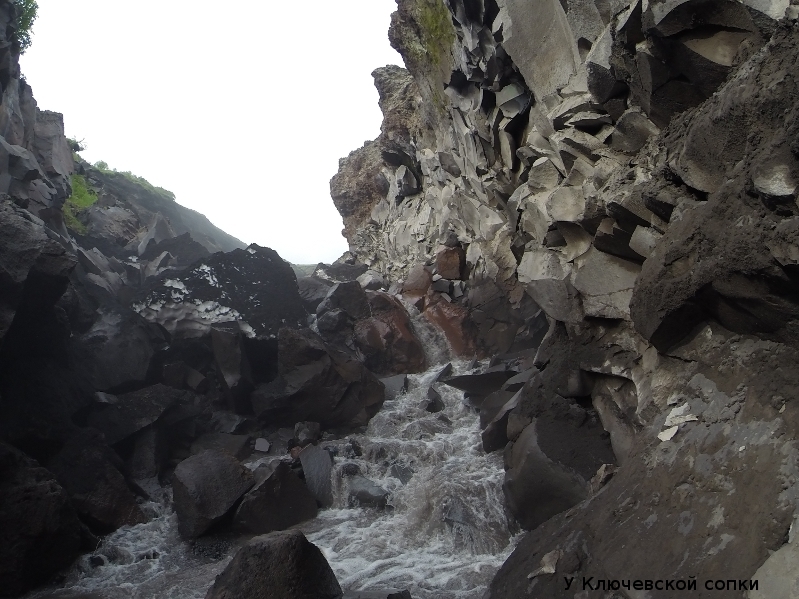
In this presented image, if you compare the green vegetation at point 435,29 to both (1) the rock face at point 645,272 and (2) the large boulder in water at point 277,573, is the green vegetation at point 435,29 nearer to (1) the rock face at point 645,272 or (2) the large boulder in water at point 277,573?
(1) the rock face at point 645,272

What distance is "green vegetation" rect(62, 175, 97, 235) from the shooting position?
90.4 ft

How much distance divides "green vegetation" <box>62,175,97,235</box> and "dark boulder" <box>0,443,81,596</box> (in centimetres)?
1988

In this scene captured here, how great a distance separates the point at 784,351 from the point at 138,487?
13369 mm

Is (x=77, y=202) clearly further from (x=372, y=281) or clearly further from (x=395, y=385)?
(x=395, y=385)

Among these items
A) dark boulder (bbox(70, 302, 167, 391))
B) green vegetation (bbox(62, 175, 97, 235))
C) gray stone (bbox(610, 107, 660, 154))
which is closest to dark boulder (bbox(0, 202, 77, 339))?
dark boulder (bbox(70, 302, 167, 391))

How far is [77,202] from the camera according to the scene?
29.6 m

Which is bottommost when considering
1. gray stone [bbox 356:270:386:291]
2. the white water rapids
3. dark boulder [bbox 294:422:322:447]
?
the white water rapids

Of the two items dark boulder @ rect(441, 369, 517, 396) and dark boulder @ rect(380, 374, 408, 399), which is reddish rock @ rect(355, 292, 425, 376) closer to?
dark boulder @ rect(380, 374, 408, 399)

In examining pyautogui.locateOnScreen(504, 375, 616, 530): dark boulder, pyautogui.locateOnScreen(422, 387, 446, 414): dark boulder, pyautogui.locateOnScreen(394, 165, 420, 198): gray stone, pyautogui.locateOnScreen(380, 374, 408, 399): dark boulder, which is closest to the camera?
pyautogui.locateOnScreen(504, 375, 616, 530): dark boulder

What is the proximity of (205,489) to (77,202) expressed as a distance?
2453 cm

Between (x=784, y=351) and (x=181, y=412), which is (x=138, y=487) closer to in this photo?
(x=181, y=412)

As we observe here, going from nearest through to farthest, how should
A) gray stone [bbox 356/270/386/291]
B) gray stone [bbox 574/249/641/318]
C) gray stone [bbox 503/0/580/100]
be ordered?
gray stone [bbox 574/249/641/318], gray stone [bbox 503/0/580/100], gray stone [bbox 356/270/386/291]

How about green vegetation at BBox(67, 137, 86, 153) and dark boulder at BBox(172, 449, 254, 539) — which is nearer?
dark boulder at BBox(172, 449, 254, 539)

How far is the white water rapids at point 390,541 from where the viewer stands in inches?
350
